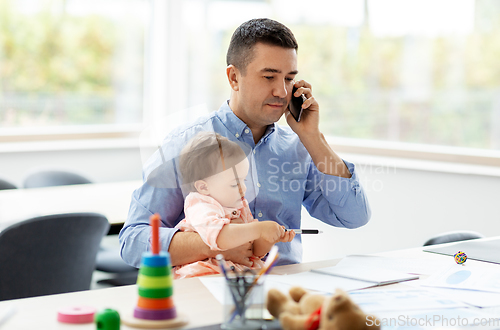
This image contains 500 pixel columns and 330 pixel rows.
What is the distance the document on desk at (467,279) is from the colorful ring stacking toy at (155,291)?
66 centimetres

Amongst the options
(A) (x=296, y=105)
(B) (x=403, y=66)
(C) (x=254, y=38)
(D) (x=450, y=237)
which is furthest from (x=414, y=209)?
(C) (x=254, y=38)

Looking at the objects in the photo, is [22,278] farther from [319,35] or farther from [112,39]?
[112,39]

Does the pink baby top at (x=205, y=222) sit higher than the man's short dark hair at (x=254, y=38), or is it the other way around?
the man's short dark hair at (x=254, y=38)

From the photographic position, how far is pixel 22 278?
1.84m

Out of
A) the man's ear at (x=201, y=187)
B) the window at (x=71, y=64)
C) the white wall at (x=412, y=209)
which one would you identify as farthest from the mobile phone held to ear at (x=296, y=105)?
the window at (x=71, y=64)

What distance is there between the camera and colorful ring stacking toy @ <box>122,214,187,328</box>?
0.94m

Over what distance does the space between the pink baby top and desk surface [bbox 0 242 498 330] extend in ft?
0.44

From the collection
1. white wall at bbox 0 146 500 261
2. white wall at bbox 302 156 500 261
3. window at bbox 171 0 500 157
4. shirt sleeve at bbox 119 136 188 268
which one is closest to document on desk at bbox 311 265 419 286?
shirt sleeve at bbox 119 136 188 268

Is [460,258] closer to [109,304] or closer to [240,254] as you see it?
[240,254]

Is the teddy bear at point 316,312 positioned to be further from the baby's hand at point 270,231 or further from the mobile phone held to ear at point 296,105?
the mobile phone held to ear at point 296,105

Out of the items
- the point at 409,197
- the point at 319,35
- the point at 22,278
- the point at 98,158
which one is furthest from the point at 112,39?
the point at 22,278

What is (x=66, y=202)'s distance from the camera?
8.82ft

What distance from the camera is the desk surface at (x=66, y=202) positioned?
2.43m

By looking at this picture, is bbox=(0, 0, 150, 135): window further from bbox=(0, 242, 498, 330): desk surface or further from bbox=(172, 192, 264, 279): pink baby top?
bbox=(0, 242, 498, 330): desk surface
